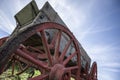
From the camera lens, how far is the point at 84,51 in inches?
250

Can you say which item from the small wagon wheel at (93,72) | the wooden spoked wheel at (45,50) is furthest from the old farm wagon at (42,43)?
the small wagon wheel at (93,72)

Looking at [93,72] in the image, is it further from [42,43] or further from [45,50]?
[45,50]

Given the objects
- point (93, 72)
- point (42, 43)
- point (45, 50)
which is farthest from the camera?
point (93, 72)

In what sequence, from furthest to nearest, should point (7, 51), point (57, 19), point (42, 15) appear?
point (57, 19) < point (42, 15) < point (7, 51)

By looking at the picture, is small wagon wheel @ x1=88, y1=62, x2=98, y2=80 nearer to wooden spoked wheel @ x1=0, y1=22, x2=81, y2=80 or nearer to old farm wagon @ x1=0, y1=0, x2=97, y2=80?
old farm wagon @ x1=0, y1=0, x2=97, y2=80

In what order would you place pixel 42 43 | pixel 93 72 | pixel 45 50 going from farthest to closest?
pixel 93 72, pixel 42 43, pixel 45 50

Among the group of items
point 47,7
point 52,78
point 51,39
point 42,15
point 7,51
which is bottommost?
point 52,78

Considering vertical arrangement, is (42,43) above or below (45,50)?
above

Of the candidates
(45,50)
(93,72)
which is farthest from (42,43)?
(93,72)

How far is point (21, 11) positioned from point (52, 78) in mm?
1617

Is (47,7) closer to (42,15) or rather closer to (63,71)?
(42,15)

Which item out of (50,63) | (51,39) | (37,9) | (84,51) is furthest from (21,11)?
(84,51)

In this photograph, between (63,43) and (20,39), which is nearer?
(20,39)

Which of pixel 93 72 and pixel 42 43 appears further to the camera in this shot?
pixel 93 72
